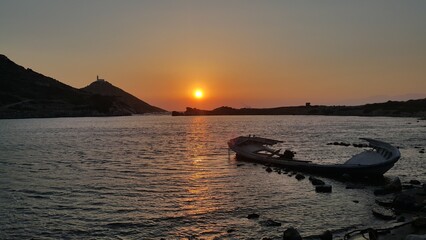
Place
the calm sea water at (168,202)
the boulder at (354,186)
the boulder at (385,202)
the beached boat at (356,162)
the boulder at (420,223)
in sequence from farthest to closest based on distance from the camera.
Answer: the beached boat at (356,162) → the boulder at (354,186) → the boulder at (385,202) → the calm sea water at (168,202) → the boulder at (420,223)

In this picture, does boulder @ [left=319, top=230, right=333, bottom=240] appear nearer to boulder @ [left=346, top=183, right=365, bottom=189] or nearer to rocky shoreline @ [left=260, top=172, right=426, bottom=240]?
rocky shoreline @ [left=260, top=172, right=426, bottom=240]

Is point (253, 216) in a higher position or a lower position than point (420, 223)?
lower

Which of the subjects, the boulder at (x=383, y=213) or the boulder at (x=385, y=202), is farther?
the boulder at (x=385, y=202)

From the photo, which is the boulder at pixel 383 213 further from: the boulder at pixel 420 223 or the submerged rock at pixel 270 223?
the submerged rock at pixel 270 223

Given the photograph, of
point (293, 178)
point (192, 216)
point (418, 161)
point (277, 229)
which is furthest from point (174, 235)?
point (418, 161)

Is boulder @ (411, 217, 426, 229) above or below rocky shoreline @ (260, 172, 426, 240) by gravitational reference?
above

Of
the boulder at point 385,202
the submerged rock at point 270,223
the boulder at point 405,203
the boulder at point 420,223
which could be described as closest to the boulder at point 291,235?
the submerged rock at point 270,223

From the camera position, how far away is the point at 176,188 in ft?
97.5

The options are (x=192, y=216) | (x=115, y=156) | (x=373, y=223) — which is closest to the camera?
(x=373, y=223)

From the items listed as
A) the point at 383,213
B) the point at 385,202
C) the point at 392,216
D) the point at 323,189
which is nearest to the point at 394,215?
the point at 392,216

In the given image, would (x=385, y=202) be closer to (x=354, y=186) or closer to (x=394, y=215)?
(x=394, y=215)

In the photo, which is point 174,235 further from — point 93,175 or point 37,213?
point 93,175

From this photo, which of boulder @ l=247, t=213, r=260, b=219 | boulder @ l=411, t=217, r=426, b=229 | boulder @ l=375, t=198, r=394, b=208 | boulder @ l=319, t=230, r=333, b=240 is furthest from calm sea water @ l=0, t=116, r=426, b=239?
boulder @ l=411, t=217, r=426, b=229

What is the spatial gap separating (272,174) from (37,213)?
21.5 meters
